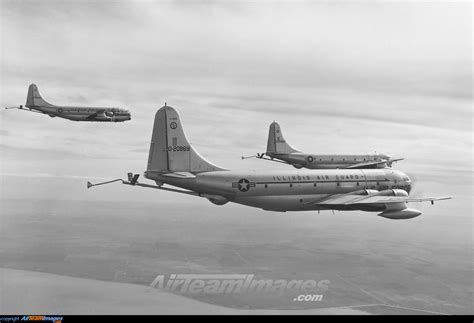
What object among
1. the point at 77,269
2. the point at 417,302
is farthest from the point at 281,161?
the point at 77,269

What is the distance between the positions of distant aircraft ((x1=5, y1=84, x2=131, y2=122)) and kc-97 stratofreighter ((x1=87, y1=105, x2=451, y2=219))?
26627 millimetres

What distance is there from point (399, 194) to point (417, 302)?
216 feet

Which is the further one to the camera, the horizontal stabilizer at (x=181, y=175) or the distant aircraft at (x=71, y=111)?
the distant aircraft at (x=71, y=111)

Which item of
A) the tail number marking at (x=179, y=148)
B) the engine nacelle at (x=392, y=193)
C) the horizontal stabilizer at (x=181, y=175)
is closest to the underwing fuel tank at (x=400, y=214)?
the engine nacelle at (x=392, y=193)

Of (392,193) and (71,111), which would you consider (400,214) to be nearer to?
(392,193)

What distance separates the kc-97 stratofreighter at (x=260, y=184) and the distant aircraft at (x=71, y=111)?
2663cm

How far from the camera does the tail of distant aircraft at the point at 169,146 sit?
3541 cm

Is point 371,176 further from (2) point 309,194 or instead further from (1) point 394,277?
(1) point 394,277

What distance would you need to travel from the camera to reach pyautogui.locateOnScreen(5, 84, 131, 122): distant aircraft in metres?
54.1

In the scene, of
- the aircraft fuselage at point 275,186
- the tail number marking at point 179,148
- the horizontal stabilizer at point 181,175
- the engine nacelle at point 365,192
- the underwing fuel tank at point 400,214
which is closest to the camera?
the horizontal stabilizer at point 181,175

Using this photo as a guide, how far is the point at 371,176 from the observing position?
4459 cm

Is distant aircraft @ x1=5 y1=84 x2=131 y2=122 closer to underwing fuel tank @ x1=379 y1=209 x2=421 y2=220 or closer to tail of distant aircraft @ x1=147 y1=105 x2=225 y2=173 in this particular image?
tail of distant aircraft @ x1=147 y1=105 x2=225 y2=173

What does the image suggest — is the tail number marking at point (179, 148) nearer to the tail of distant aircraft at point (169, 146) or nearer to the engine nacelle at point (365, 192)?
the tail of distant aircraft at point (169, 146)

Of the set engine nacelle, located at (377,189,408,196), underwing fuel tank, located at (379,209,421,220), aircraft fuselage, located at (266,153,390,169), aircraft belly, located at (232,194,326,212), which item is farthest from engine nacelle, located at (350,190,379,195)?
aircraft fuselage, located at (266,153,390,169)
